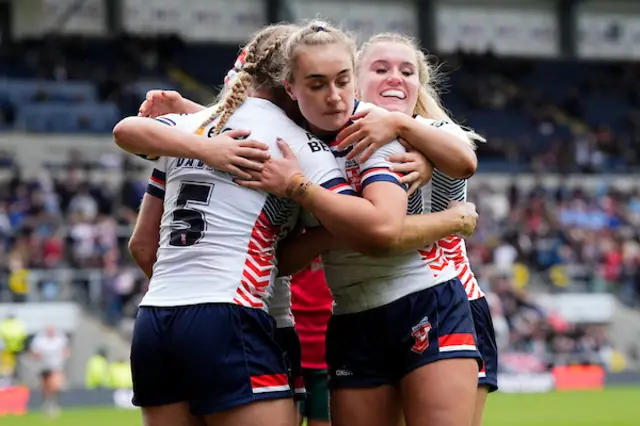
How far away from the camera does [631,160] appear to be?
1246 inches

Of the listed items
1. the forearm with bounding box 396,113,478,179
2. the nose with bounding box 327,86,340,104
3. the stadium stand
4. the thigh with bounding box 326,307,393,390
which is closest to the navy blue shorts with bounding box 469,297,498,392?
the thigh with bounding box 326,307,393,390

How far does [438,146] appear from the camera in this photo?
455 centimetres

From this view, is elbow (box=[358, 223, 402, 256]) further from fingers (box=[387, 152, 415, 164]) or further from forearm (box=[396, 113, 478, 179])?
forearm (box=[396, 113, 478, 179])

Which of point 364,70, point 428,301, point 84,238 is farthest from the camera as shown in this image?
point 84,238

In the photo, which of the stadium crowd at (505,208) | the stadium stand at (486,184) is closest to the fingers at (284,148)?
the stadium crowd at (505,208)

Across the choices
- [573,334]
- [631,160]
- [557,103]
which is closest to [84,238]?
[573,334]

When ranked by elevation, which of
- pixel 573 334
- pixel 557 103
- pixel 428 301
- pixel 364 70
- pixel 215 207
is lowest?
pixel 573 334

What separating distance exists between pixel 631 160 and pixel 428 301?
92.5 feet

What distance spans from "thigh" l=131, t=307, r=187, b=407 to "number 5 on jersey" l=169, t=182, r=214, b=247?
26 centimetres

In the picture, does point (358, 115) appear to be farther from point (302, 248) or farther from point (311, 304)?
point (311, 304)

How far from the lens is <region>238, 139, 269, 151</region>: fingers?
4328 mm

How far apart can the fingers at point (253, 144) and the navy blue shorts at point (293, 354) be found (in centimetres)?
73

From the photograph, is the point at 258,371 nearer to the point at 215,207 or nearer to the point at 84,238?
the point at 215,207

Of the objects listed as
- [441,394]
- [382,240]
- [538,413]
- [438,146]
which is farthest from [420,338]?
[538,413]
